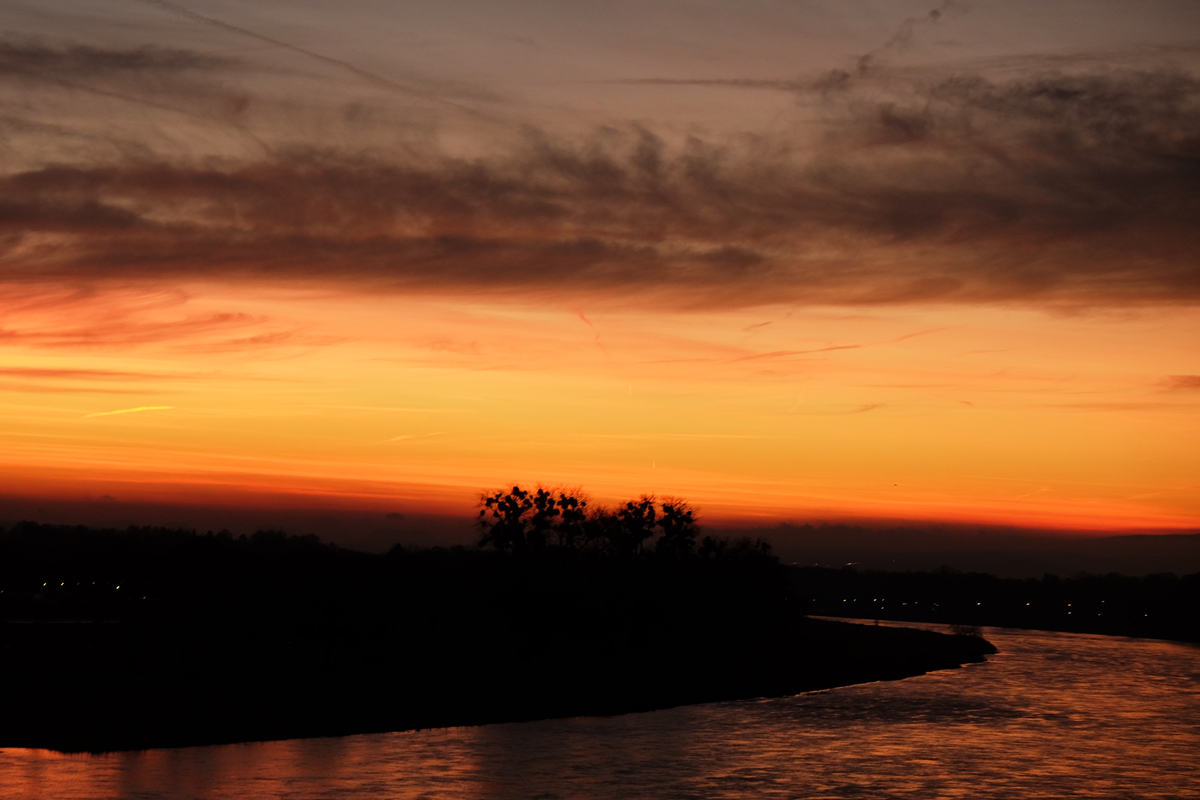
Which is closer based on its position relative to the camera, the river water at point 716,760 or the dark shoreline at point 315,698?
the river water at point 716,760

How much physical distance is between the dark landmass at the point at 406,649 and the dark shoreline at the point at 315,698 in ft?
0.68

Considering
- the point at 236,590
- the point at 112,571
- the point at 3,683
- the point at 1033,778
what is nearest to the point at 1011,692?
the point at 1033,778

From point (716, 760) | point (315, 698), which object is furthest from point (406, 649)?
point (716, 760)

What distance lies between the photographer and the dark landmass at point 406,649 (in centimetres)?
7100

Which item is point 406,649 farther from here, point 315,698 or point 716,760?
point 716,760

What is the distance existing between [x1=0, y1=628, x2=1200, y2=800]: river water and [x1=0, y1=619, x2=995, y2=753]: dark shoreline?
8.74 ft

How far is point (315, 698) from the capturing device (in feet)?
250

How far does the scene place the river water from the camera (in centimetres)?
5203

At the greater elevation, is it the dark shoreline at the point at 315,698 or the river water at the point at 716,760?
the dark shoreline at the point at 315,698

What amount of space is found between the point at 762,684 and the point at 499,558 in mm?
42158

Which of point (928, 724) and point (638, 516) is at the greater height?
point (638, 516)

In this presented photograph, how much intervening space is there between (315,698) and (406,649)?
66.0ft

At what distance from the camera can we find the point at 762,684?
3935 inches

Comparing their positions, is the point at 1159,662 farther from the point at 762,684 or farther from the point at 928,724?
the point at 928,724
